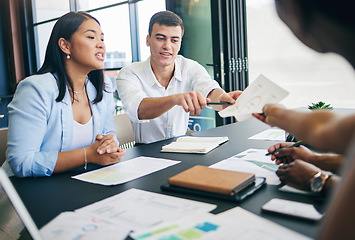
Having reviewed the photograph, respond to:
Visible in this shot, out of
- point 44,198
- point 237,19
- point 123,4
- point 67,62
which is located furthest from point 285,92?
point 123,4

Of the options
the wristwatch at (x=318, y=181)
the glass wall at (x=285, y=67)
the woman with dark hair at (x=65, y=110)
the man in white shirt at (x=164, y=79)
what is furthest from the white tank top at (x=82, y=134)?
the glass wall at (x=285, y=67)

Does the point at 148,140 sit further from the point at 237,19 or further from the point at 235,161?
the point at 237,19

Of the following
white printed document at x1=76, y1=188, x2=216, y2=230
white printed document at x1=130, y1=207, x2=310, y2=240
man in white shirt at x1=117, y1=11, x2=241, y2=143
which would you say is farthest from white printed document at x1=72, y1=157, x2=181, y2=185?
man in white shirt at x1=117, y1=11, x2=241, y2=143

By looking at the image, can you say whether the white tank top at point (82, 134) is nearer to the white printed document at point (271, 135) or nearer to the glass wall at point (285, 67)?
the white printed document at point (271, 135)

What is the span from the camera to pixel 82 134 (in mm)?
1669

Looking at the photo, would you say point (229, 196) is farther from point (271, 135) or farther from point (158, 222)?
point (271, 135)

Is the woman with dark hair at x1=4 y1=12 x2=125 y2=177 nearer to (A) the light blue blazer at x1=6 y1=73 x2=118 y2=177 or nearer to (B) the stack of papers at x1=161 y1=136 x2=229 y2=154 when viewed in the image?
(A) the light blue blazer at x1=6 y1=73 x2=118 y2=177

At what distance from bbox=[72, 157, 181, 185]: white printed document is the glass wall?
2607 millimetres

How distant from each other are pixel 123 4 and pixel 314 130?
15.8ft

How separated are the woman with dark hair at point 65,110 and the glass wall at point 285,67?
2.46 meters

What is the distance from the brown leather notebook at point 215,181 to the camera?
907 millimetres

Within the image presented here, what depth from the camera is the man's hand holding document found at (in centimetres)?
100

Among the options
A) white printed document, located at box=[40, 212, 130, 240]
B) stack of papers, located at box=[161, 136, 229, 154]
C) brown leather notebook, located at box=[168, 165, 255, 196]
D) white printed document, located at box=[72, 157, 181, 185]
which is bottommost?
white printed document, located at box=[72, 157, 181, 185]

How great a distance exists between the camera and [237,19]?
147 inches
